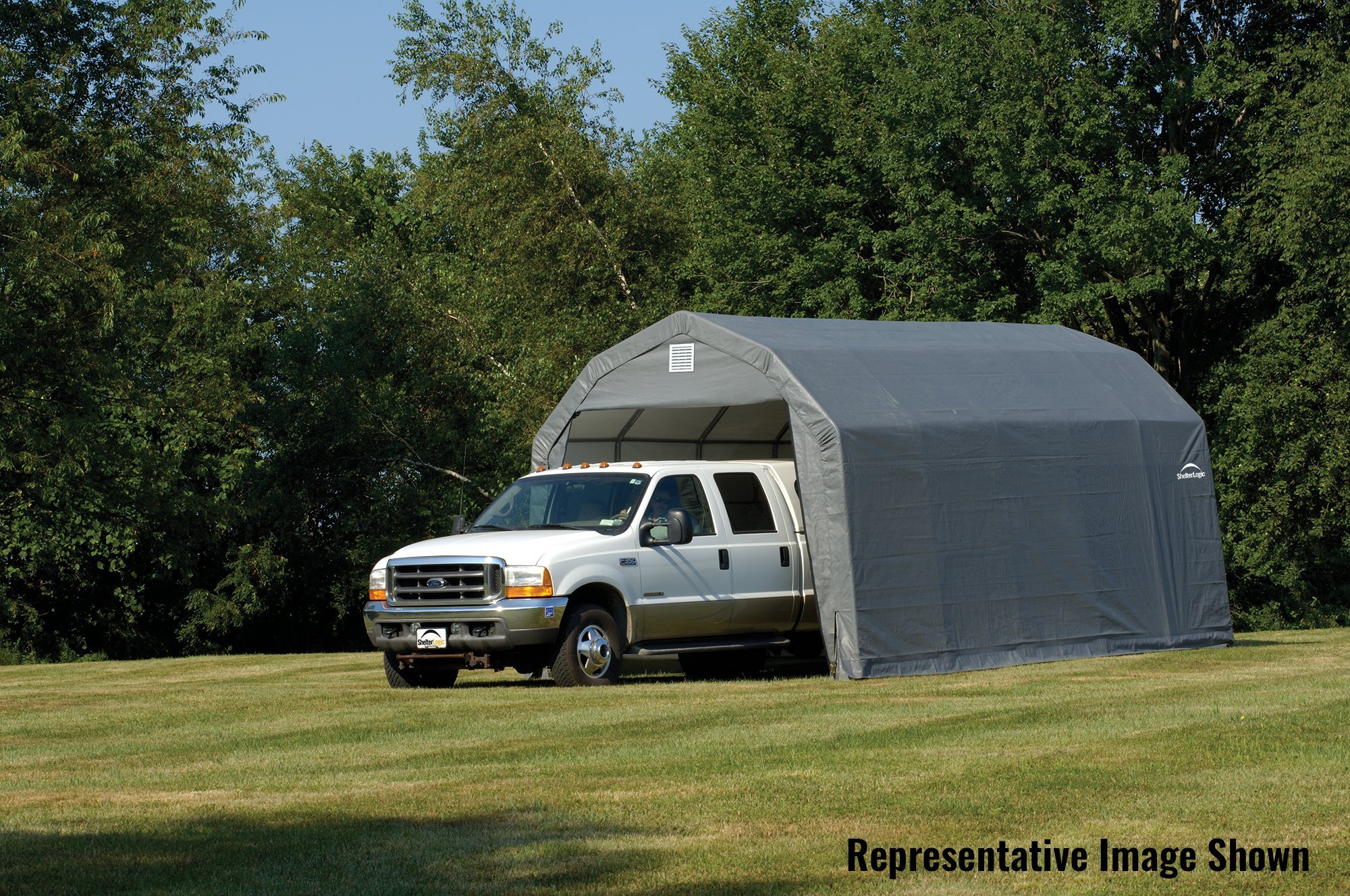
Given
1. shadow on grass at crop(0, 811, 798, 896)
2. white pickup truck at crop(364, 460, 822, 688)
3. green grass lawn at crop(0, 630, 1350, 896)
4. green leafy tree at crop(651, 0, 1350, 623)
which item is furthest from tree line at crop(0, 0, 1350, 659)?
shadow on grass at crop(0, 811, 798, 896)

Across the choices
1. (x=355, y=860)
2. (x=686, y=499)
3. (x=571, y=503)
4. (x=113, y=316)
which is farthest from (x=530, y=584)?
(x=113, y=316)

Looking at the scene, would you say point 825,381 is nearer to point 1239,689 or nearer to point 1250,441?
point 1239,689

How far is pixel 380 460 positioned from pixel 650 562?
2480cm

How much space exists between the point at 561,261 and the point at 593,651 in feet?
78.9

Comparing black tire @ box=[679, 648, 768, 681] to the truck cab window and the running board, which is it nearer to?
the running board

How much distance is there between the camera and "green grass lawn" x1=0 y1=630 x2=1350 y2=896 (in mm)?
6457

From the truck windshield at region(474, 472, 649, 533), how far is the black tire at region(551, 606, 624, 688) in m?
0.87

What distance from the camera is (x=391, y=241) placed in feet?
152

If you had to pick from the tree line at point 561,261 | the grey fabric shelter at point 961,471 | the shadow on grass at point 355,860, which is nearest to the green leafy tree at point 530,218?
the tree line at point 561,261

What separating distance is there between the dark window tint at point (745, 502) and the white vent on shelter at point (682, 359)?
1.56 m

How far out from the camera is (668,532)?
603 inches

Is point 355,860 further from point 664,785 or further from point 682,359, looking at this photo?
point 682,359

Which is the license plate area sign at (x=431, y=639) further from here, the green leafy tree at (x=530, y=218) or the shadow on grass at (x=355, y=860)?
the green leafy tree at (x=530, y=218)

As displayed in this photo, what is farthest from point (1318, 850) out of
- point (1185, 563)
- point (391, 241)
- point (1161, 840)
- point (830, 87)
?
point (391, 241)
